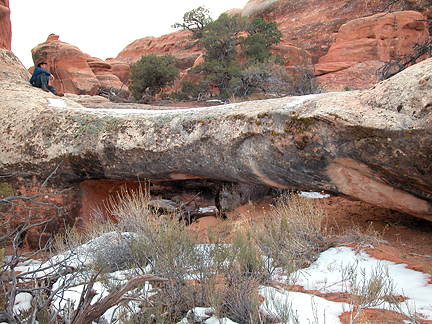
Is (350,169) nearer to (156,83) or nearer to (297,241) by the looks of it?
(297,241)

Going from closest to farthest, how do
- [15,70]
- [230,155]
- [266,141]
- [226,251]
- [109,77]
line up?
[226,251] → [266,141] → [230,155] → [15,70] → [109,77]

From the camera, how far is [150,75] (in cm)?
1482

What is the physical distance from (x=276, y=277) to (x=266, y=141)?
53.7 inches

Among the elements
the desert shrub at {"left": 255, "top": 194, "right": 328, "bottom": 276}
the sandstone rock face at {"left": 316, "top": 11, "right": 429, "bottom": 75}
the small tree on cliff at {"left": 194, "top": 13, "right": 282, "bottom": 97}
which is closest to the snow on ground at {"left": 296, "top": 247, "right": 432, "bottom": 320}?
the desert shrub at {"left": 255, "top": 194, "right": 328, "bottom": 276}

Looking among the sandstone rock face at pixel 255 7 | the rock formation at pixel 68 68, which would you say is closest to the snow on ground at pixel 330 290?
the rock formation at pixel 68 68

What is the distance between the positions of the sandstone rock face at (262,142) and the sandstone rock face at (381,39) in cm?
1313

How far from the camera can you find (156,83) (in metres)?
→ 15.2

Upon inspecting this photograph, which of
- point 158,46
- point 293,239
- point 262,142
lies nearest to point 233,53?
point 262,142

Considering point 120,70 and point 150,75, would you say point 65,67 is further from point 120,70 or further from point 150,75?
point 120,70

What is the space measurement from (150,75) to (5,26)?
781 centimetres

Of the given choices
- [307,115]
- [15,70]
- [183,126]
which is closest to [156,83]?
[15,70]

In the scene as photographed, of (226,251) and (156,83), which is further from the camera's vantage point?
(156,83)

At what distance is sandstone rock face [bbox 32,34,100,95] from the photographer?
54.5 feet

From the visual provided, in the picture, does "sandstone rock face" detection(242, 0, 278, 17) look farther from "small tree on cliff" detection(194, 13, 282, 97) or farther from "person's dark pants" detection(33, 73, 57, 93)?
"person's dark pants" detection(33, 73, 57, 93)
